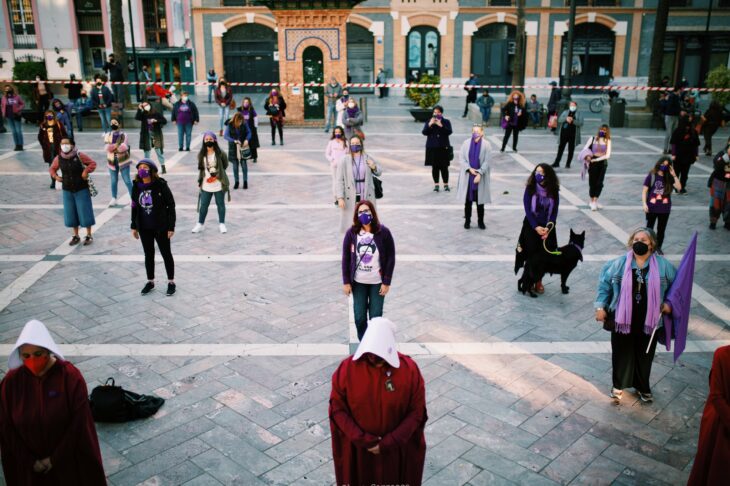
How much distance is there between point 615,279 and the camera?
5.84m

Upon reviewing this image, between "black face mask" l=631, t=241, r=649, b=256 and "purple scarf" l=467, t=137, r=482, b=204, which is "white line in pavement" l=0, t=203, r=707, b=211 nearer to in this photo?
"purple scarf" l=467, t=137, r=482, b=204

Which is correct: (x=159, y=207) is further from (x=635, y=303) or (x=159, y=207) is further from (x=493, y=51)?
(x=493, y=51)

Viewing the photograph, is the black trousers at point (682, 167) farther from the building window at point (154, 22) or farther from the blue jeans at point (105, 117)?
the building window at point (154, 22)

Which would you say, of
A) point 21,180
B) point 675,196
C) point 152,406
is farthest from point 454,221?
point 21,180

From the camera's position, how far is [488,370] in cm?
679

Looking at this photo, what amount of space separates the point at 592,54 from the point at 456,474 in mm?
35773

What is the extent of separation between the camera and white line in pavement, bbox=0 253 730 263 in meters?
9.91

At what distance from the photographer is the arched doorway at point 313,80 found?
22.9 metres

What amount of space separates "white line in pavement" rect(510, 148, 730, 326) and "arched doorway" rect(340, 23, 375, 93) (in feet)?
65.3

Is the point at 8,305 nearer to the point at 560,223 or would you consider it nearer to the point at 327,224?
the point at 327,224

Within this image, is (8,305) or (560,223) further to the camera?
(560,223)

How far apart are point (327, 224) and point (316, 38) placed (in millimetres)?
12957

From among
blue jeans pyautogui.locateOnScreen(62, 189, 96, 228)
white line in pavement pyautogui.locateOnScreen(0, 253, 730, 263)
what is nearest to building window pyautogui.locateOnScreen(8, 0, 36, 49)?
blue jeans pyautogui.locateOnScreen(62, 189, 96, 228)

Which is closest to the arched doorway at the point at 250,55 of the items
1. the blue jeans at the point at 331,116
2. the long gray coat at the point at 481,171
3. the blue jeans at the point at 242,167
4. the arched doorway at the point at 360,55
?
the arched doorway at the point at 360,55
